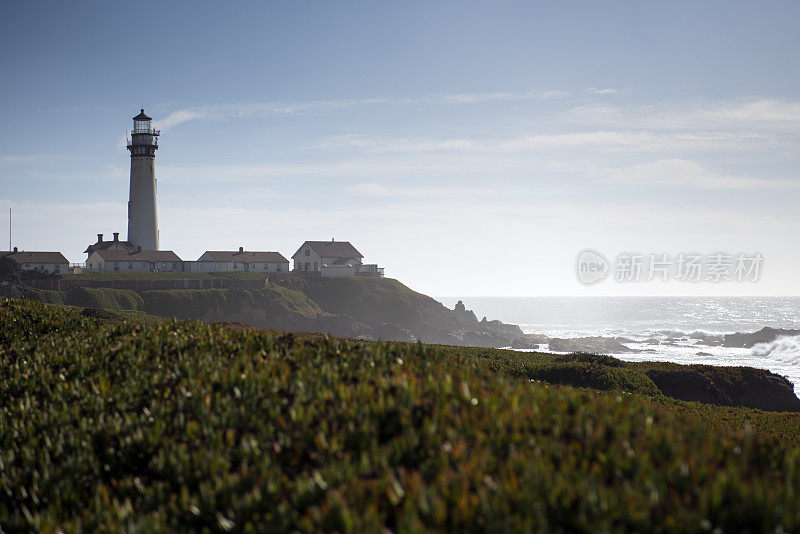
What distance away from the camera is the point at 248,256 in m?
110

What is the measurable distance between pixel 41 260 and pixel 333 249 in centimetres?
5074

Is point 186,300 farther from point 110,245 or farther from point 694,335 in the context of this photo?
point 694,335

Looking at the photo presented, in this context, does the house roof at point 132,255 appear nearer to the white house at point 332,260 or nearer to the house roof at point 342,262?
the white house at point 332,260

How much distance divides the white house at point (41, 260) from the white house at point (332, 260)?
40.4m

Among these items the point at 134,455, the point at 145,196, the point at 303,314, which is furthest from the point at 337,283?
the point at 134,455

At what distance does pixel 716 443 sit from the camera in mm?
5625

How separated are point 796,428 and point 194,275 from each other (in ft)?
290

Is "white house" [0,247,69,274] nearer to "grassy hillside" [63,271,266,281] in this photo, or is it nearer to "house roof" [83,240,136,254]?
"house roof" [83,240,136,254]

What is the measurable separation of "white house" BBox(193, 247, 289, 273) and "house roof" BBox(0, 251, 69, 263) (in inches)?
876

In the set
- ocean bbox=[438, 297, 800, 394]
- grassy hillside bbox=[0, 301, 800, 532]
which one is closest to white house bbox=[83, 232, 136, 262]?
ocean bbox=[438, 297, 800, 394]

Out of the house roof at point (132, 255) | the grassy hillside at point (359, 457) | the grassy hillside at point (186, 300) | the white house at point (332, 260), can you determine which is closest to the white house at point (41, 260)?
the house roof at point (132, 255)

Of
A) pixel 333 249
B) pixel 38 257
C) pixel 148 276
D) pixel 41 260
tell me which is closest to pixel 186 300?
pixel 148 276

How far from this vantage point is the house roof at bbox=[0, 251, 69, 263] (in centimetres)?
9731

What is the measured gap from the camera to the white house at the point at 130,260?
92.9 meters
